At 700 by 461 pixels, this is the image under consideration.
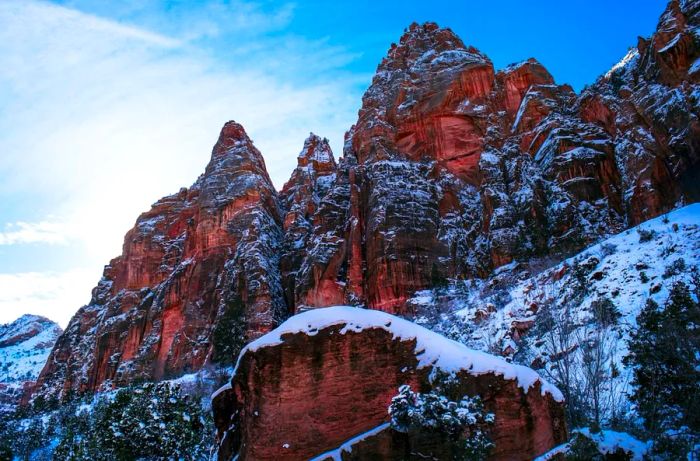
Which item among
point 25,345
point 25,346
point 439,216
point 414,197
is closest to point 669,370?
point 439,216

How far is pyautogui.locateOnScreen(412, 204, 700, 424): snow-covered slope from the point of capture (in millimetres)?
26656

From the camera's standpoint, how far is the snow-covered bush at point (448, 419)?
12.0m

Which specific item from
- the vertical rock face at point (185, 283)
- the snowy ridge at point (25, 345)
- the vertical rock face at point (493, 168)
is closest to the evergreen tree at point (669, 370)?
the vertical rock face at point (493, 168)

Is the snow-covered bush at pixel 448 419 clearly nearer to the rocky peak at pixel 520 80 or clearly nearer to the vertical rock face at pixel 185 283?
the vertical rock face at pixel 185 283

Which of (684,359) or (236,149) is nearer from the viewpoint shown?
(684,359)

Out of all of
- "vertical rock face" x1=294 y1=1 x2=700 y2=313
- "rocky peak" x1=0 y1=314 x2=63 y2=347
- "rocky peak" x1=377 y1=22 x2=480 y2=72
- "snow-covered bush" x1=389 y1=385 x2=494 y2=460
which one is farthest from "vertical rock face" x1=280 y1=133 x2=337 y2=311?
"rocky peak" x1=0 y1=314 x2=63 y2=347

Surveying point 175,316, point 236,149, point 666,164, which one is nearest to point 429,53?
point 236,149

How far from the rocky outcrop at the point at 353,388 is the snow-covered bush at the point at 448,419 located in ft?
2.99

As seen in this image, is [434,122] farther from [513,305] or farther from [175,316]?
[175,316]

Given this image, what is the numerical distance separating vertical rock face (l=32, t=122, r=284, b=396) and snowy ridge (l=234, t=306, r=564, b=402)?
4654 centimetres

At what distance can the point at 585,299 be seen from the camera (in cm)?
3266

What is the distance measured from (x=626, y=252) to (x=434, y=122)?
38721 millimetres

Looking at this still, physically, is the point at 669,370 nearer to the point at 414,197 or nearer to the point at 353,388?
the point at 353,388

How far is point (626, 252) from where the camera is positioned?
119 ft
